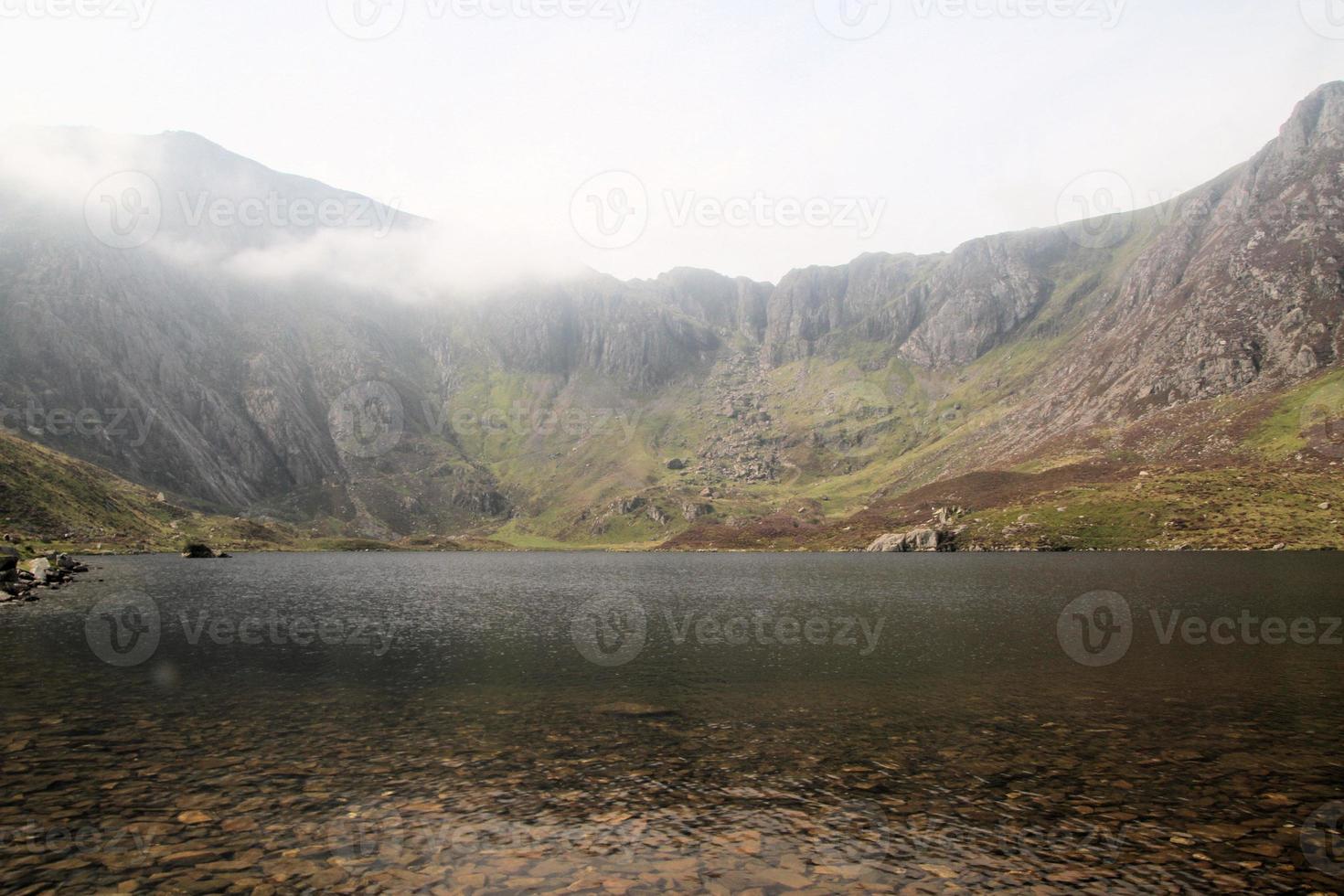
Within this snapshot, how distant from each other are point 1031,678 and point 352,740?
39739 millimetres

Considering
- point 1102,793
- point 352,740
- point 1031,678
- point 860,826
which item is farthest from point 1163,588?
point 352,740

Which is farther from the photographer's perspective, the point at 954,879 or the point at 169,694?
the point at 169,694

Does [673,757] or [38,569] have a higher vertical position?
[673,757]

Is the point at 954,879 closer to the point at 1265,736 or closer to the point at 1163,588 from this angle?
the point at 1265,736

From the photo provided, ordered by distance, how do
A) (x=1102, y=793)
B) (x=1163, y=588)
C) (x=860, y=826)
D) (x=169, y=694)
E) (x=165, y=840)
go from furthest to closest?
1. (x=1163, y=588)
2. (x=169, y=694)
3. (x=1102, y=793)
4. (x=860, y=826)
5. (x=165, y=840)

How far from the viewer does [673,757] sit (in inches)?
1129

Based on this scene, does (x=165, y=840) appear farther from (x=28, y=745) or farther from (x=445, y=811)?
(x=28, y=745)

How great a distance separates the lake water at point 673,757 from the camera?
18812mm

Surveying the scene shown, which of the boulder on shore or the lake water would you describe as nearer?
the lake water

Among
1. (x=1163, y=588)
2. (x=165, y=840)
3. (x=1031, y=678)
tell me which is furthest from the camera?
(x=1163, y=588)

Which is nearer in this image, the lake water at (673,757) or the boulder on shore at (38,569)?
the lake water at (673,757)

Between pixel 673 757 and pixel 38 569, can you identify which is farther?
pixel 38 569

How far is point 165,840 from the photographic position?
1991 cm

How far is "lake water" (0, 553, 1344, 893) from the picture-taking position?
18812mm
